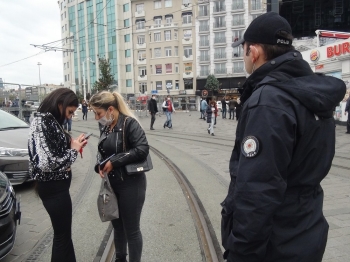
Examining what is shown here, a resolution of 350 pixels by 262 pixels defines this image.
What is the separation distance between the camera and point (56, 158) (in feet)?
8.93

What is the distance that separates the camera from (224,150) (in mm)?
10711

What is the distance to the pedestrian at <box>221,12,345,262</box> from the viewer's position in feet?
4.67

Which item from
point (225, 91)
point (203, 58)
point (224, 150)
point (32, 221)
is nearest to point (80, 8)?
point (203, 58)

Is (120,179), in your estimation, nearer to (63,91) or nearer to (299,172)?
(63,91)

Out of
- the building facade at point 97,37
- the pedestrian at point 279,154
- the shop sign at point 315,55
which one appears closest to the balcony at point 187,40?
the building facade at point 97,37

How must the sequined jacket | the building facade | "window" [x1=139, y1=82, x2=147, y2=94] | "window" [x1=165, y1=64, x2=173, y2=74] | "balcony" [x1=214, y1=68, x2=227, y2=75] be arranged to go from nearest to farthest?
the sequined jacket, "balcony" [x1=214, y1=68, x2=227, y2=75], "window" [x1=165, y1=64, x2=173, y2=74], "window" [x1=139, y1=82, x2=147, y2=94], the building facade

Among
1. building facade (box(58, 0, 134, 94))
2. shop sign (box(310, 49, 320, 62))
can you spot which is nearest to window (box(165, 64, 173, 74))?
building facade (box(58, 0, 134, 94))

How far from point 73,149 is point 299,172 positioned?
2.01 metres

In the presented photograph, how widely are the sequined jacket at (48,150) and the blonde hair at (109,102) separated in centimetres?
44

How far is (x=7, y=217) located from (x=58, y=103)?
134cm

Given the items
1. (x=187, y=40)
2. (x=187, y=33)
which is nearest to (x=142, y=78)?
(x=187, y=40)

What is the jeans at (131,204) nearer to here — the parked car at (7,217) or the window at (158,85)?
the parked car at (7,217)

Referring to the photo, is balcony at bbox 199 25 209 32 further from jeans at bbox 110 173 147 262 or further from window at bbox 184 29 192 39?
jeans at bbox 110 173 147 262

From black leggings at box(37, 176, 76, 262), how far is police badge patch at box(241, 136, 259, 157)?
6.30ft
